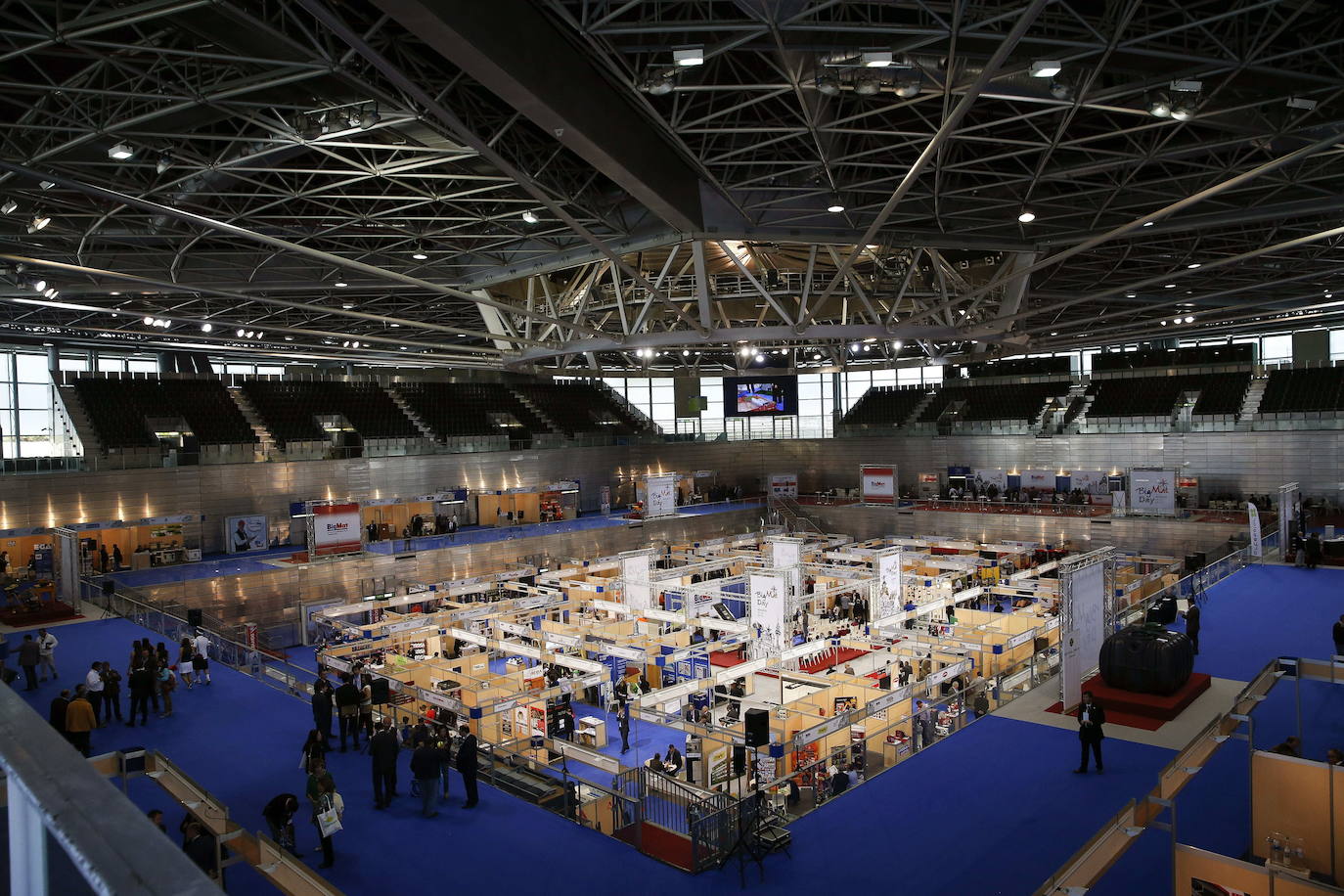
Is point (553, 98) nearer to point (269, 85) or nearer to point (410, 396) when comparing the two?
point (269, 85)

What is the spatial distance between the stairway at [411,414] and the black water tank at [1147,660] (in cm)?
3650

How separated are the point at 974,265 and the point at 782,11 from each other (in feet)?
69.0

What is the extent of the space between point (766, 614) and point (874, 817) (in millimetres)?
10986

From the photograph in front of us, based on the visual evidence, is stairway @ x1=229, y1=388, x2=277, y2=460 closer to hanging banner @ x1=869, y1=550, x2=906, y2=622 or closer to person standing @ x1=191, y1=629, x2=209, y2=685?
person standing @ x1=191, y1=629, x2=209, y2=685

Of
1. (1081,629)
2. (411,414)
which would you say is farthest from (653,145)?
(411,414)

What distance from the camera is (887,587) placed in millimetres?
26562

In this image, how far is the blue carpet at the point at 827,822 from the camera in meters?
10.0

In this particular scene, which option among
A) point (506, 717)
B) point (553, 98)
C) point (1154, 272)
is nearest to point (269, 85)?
point (553, 98)

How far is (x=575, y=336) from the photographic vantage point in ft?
106

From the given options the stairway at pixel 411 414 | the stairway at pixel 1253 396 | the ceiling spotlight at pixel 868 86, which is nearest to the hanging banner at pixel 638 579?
the ceiling spotlight at pixel 868 86

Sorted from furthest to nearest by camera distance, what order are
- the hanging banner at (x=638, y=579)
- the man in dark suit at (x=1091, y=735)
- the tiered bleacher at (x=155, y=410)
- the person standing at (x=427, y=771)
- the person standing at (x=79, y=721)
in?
the tiered bleacher at (x=155, y=410) → the hanging banner at (x=638, y=579) → the person standing at (x=79, y=721) → the man in dark suit at (x=1091, y=735) → the person standing at (x=427, y=771)

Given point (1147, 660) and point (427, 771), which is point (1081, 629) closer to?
point (1147, 660)

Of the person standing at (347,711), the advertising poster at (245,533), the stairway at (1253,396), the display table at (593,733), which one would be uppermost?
the stairway at (1253,396)

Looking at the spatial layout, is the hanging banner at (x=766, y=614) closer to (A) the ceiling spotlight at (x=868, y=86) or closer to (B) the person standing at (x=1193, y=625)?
(B) the person standing at (x=1193, y=625)
